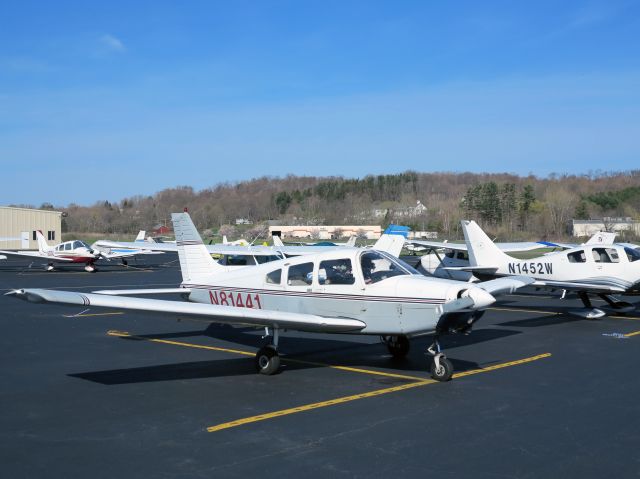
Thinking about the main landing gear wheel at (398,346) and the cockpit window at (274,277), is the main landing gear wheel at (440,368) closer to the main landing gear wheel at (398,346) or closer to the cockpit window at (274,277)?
the main landing gear wheel at (398,346)

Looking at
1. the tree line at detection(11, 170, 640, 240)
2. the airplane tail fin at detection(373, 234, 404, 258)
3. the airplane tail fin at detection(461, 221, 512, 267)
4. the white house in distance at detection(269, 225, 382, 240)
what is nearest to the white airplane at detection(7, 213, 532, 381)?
the airplane tail fin at detection(373, 234, 404, 258)

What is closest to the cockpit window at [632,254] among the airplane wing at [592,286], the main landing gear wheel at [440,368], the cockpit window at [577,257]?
the airplane wing at [592,286]

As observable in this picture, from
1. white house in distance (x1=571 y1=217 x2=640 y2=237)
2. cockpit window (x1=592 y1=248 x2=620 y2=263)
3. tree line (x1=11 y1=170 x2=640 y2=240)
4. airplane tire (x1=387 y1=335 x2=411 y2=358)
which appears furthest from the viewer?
tree line (x1=11 y1=170 x2=640 y2=240)

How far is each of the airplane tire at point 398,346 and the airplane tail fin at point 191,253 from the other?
11.5 ft

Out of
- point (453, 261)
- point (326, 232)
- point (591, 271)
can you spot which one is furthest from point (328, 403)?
point (326, 232)

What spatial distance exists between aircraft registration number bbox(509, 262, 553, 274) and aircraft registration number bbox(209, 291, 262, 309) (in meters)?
9.85

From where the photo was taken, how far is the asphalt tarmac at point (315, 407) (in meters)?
5.88

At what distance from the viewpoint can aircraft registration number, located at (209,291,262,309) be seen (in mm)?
10664

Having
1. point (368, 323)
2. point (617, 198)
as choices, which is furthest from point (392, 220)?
point (368, 323)

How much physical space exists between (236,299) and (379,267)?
2.69 meters

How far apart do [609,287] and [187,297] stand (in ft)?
35.1

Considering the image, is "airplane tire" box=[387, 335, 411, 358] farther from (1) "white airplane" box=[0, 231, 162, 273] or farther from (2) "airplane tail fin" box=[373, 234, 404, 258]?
(1) "white airplane" box=[0, 231, 162, 273]

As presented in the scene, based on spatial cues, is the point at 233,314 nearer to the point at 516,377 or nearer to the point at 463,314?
the point at 463,314

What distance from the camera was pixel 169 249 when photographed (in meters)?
27.9
